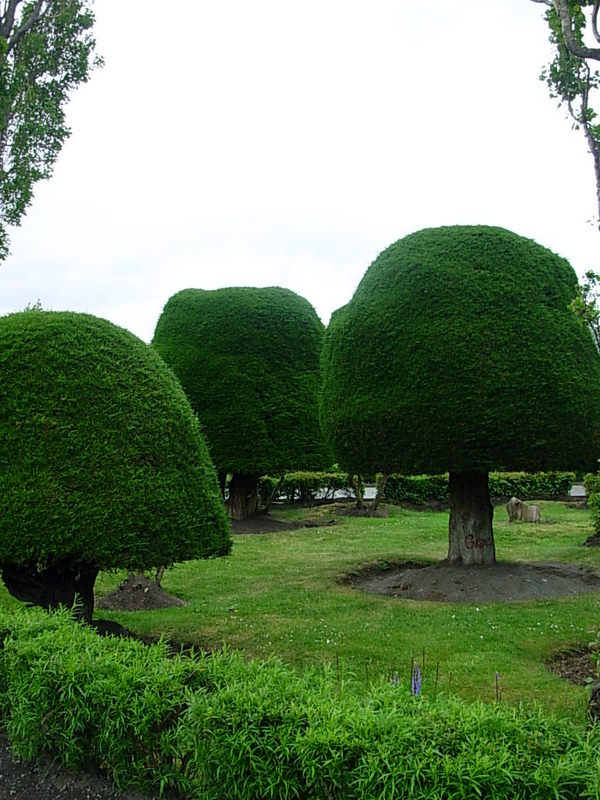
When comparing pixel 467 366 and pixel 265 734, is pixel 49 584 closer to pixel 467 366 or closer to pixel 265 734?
pixel 265 734

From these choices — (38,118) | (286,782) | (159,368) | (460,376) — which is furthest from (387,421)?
(38,118)

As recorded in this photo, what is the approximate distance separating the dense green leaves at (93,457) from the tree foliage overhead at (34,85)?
977cm

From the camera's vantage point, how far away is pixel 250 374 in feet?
56.7

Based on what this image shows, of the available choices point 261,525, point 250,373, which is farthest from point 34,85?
point 261,525

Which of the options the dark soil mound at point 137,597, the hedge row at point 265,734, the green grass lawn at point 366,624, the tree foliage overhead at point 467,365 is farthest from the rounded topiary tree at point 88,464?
the tree foliage overhead at point 467,365

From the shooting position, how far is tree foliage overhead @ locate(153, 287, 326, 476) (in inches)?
671

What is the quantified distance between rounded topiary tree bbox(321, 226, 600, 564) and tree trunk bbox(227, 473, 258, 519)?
8.72 m

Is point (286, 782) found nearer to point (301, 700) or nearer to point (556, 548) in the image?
point (301, 700)

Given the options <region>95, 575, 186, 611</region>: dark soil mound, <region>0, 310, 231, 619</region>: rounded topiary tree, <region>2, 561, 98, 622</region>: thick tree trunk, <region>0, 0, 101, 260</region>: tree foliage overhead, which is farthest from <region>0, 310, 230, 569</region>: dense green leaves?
<region>0, 0, 101, 260</region>: tree foliage overhead

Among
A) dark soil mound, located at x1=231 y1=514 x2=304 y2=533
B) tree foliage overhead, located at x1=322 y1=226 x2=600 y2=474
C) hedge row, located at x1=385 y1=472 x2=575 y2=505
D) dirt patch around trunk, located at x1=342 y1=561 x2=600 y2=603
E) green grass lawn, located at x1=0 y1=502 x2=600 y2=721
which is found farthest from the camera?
hedge row, located at x1=385 y1=472 x2=575 y2=505

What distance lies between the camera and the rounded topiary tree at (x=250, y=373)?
17.0 metres

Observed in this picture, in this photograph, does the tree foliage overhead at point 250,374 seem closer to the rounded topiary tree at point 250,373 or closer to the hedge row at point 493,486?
the rounded topiary tree at point 250,373

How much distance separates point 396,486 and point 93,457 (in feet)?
62.5

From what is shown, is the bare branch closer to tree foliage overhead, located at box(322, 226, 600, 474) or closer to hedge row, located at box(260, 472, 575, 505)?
tree foliage overhead, located at box(322, 226, 600, 474)
